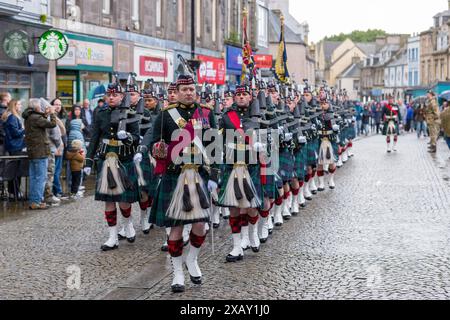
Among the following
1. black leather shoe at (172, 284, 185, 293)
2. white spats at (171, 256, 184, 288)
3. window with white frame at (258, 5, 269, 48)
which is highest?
window with white frame at (258, 5, 269, 48)

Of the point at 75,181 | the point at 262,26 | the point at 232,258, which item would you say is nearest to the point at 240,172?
the point at 232,258

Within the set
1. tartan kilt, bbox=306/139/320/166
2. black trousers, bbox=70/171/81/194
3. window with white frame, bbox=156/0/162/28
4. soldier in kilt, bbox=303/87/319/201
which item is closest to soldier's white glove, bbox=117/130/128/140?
soldier in kilt, bbox=303/87/319/201

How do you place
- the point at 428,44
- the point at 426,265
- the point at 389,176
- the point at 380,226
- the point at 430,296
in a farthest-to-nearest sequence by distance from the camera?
the point at 428,44 → the point at 389,176 → the point at 380,226 → the point at 426,265 → the point at 430,296

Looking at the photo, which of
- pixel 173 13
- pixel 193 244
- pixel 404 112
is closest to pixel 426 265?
pixel 193 244

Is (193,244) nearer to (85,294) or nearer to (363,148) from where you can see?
(85,294)

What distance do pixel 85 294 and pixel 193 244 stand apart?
1210mm

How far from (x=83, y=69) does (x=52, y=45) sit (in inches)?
169

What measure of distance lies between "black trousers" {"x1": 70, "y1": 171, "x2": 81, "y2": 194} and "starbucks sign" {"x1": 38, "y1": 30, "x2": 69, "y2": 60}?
4506 mm

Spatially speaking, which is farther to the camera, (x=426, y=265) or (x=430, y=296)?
(x=426, y=265)

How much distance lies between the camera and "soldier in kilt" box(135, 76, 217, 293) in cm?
773

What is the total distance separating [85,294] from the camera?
7508 millimetres

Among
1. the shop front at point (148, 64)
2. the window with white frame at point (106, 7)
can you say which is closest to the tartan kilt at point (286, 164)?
the window with white frame at point (106, 7)

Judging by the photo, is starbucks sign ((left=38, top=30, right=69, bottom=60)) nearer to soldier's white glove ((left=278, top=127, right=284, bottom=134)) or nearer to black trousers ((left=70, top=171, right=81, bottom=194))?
black trousers ((left=70, top=171, right=81, bottom=194))

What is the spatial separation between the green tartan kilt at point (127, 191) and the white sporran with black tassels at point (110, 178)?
0.05 m
